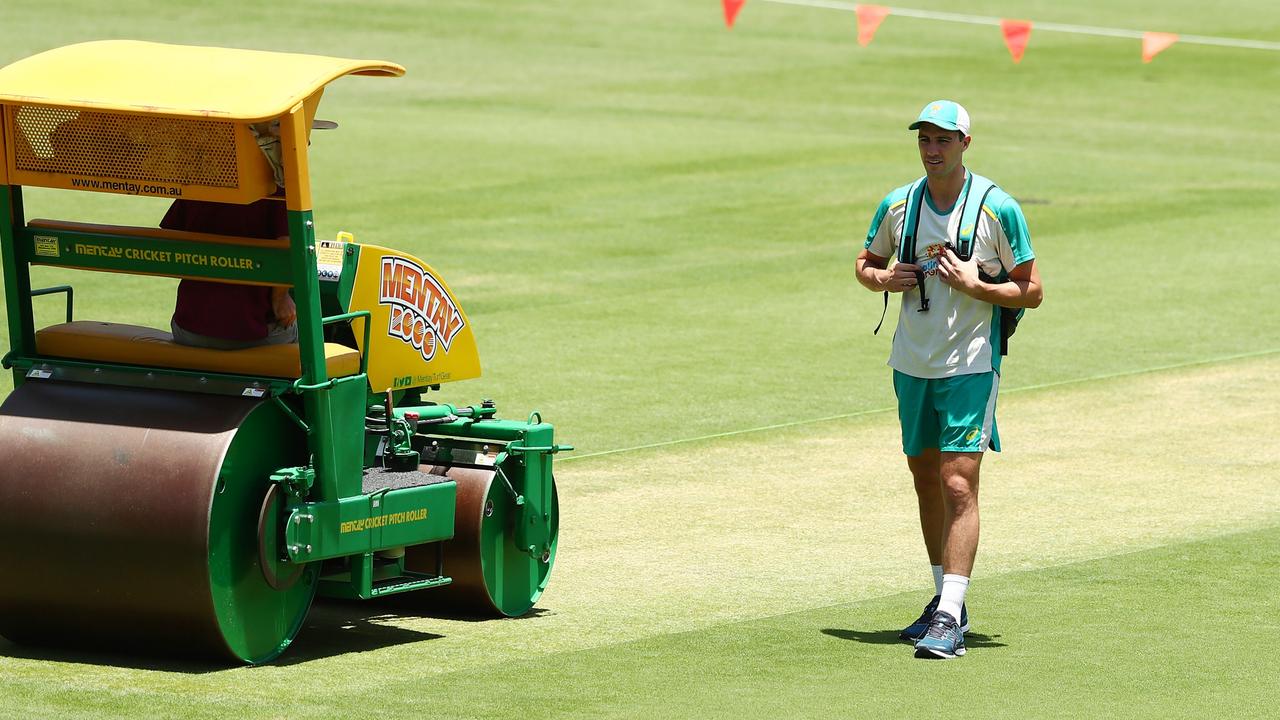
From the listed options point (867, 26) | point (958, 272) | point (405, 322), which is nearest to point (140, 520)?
point (405, 322)

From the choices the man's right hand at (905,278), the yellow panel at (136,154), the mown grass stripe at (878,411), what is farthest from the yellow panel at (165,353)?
the mown grass stripe at (878,411)

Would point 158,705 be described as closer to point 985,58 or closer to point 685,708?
point 685,708

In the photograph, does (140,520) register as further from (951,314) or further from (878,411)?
(878,411)

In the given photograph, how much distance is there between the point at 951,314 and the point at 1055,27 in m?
27.7

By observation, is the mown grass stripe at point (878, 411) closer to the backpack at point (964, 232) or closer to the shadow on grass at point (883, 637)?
the shadow on grass at point (883, 637)

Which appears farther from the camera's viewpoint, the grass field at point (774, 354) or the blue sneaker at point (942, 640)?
the blue sneaker at point (942, 640)

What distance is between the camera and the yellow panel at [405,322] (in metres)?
8.15

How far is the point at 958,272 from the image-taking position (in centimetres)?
797

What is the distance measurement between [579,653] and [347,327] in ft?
5.15

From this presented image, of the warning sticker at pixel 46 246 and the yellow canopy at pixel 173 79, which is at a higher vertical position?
the yellow canopy at pixel 173 79

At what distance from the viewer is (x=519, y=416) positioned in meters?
12.4

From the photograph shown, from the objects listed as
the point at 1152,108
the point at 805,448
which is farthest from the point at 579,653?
the point at 1152,108

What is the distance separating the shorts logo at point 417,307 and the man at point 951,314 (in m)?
1.70

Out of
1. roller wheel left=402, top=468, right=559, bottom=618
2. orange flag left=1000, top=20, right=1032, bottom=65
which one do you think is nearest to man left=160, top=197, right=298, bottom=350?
roller wheel left=402, top=468, right=559, bottom=618
